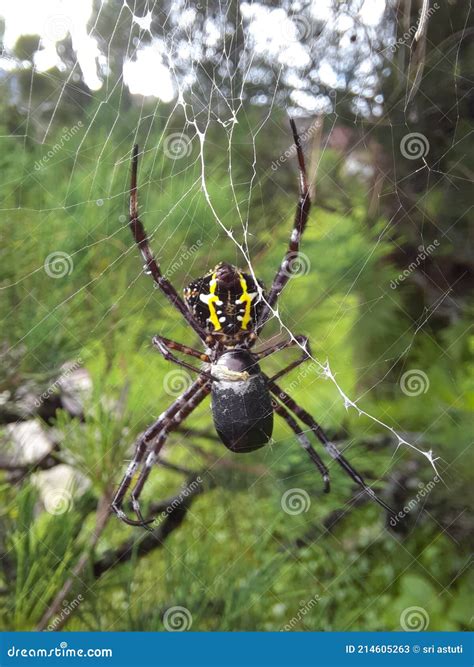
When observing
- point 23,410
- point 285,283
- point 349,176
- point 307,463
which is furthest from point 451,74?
point 23,410

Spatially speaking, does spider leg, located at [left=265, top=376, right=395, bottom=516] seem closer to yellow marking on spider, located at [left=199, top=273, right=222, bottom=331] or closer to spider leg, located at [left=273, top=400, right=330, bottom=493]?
spider leg, located at [left=273, top=400, right=330, bottom=493]

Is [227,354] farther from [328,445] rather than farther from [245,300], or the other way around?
[328,445]

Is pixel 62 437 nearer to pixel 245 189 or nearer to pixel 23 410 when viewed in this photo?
pixel 23 410

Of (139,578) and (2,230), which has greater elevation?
(2,230)

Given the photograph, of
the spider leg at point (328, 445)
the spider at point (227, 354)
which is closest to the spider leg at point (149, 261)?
the spider at point (227, 354)

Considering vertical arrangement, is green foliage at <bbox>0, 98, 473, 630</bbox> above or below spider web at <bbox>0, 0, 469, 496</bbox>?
below

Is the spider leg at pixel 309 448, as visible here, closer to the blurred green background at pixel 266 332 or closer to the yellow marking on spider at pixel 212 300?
the blurred green background at pixel 266 332

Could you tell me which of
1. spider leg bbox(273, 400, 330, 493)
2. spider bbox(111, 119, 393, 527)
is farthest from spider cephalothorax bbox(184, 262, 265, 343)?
spider leg bbox(273, 400, 330, 493)

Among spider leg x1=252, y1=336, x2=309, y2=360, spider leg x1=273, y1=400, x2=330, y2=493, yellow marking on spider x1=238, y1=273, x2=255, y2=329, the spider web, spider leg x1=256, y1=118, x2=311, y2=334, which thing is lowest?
spider leg x1=273, y1=400, x2=330, y2=493

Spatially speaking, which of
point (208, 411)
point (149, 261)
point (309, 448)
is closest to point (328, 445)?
point (309, 448)
